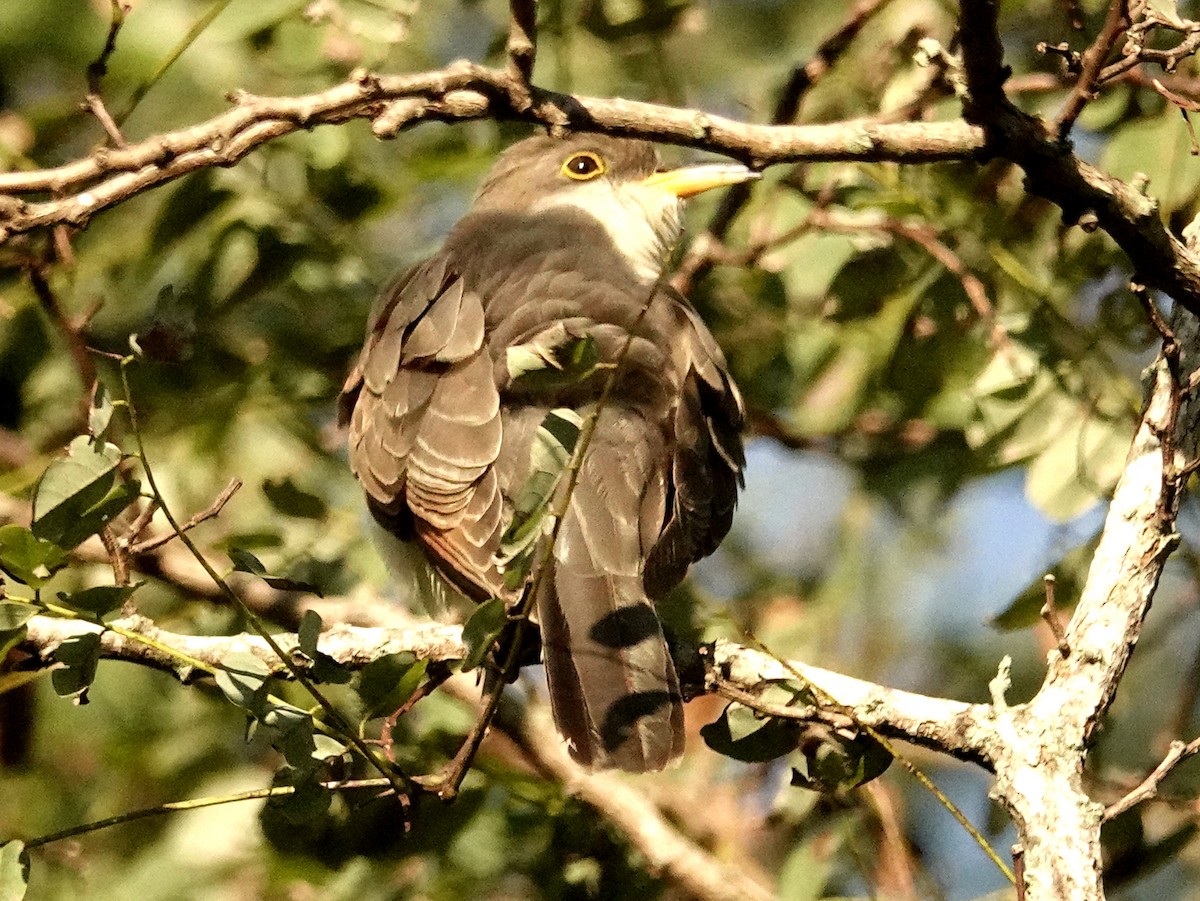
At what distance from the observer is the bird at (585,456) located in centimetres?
355

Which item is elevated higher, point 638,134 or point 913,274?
point 913,274

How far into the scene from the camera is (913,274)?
4930 mm

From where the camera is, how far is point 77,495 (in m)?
2.65

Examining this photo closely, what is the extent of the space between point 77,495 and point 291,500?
1.66 meters

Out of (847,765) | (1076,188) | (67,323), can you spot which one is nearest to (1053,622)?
(847,765)

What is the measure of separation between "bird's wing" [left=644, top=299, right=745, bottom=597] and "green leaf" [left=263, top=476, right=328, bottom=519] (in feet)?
3.11

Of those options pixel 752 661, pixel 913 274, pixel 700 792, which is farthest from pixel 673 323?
pixel 700 792

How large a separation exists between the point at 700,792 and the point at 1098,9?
9.25 feet

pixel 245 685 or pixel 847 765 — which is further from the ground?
pixel 245 685

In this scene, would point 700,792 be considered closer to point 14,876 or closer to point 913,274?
point 913,274

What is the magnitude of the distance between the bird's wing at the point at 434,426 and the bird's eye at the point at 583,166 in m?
1.26

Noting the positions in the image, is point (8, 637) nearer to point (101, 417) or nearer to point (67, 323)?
point (101, 417)

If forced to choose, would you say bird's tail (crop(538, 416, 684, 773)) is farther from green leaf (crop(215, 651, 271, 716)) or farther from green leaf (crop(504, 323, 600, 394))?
green leaf (crop(215, 651, 271, 716))

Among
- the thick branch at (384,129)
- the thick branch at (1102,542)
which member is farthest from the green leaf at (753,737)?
the thick branch at (384,129)
